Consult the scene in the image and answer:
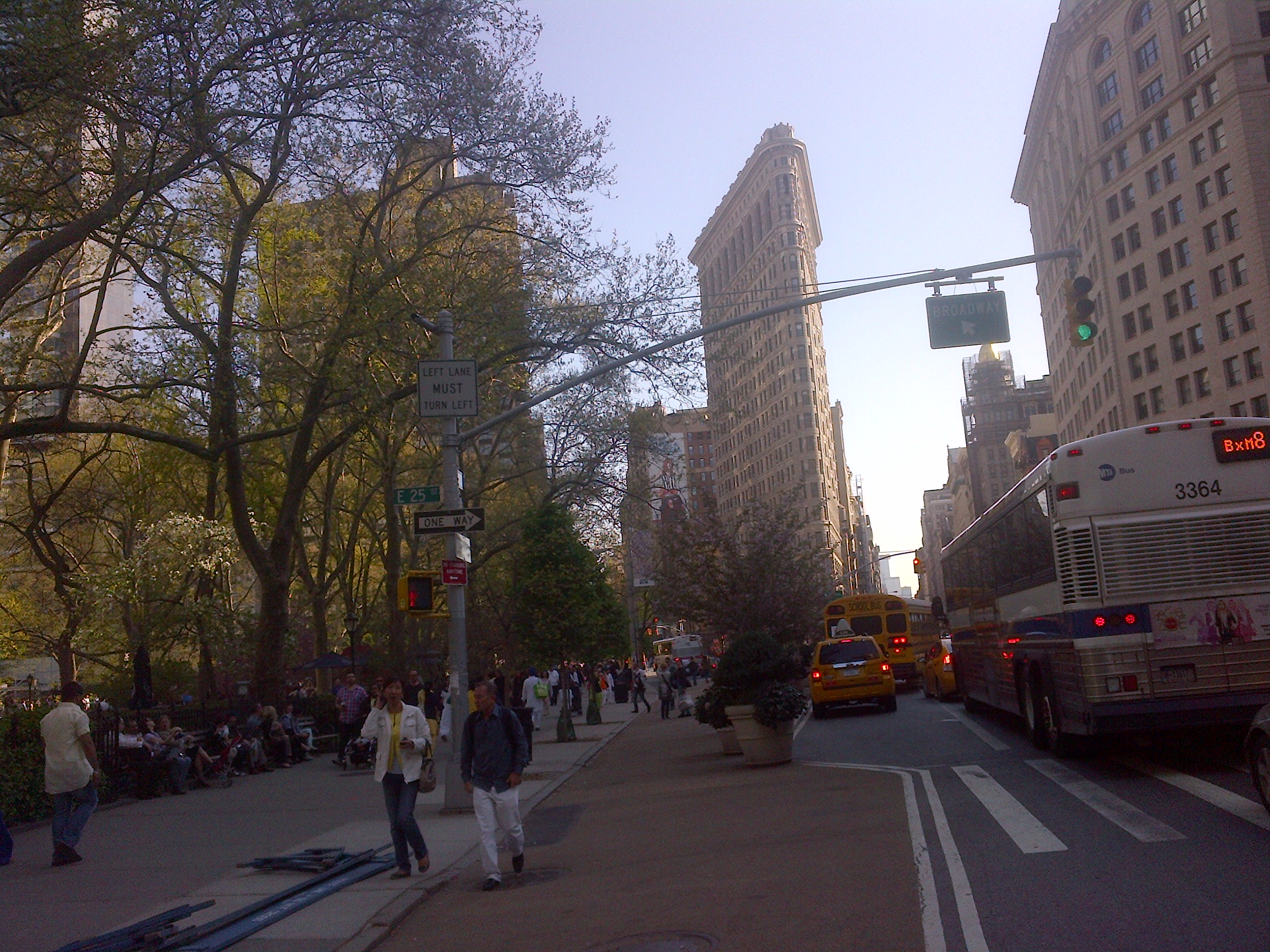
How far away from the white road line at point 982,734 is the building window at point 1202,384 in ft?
136

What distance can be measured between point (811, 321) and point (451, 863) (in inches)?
4349

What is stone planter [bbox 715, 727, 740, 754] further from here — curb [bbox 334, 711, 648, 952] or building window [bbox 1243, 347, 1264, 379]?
building window [bbox 1243, 347, 1264, 379]

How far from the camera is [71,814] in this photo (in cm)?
1146

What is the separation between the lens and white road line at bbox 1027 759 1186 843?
905 centimetres

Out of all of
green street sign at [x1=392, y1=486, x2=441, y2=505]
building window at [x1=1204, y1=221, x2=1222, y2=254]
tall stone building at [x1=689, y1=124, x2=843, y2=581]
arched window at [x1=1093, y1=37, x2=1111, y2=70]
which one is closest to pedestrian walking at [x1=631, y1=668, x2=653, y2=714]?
green street sign at [x1=392, y1=486, x2=441, y2=505]

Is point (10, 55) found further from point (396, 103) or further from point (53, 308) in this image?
point (53, 308)

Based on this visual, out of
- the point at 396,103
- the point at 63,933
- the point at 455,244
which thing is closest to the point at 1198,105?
the point at 455,244

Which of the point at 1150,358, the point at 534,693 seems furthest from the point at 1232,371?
the point at 534,693

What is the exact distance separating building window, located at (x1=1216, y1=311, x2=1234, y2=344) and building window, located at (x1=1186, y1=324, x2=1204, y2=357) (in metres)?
1.25

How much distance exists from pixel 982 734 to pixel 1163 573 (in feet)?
25.6

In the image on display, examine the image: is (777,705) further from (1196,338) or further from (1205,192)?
(1205,192)

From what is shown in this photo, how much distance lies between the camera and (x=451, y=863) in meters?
10.8

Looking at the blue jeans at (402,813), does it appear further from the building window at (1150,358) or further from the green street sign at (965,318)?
the building window at (1150,358)

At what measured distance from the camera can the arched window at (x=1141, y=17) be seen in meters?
62.8
